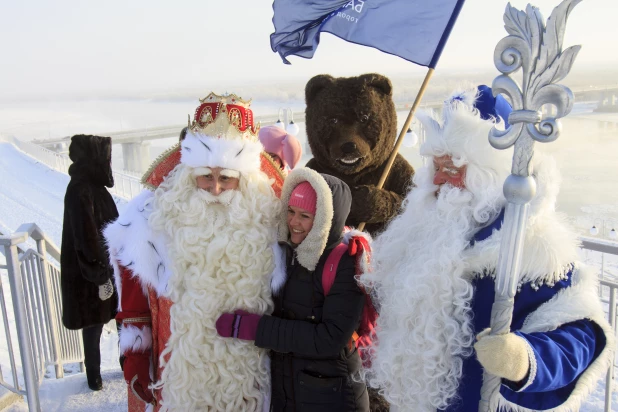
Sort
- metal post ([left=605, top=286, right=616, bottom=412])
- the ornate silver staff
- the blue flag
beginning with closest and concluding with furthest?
the ornate silver staff < metal post ([left=605, top=286, right=616, bottom=412]) < the blue flag

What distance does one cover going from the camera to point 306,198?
189 cm

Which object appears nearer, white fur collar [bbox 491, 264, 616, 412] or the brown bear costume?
white fur collar [bbox 491, 264, 616, 412]

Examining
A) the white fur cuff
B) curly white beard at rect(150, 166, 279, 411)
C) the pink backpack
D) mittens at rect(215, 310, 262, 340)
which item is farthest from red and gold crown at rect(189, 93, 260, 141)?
the white fur cuff

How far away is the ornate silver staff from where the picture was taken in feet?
3.69

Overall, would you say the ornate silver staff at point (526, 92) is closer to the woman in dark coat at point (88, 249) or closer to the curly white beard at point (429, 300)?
the curly white beard at point (429, 300)

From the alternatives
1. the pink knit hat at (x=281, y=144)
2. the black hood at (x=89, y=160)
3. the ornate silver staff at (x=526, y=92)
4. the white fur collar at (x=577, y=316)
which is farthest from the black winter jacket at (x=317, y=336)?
the black hood at (x=89, y=160)

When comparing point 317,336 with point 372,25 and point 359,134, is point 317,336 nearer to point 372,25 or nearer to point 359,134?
point 359,134

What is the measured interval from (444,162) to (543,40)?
2.03 feet

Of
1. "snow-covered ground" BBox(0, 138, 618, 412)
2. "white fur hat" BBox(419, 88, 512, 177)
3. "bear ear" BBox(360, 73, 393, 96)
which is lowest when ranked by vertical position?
"snow-covered ground" BBox(0, 138, 618, 412)

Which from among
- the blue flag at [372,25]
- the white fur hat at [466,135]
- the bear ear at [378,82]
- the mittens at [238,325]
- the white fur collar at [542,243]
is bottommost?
the mittens at [238,325]

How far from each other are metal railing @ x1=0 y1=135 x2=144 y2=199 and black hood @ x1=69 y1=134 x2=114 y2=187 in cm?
180

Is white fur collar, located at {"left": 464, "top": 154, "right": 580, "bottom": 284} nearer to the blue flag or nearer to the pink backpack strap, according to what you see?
the pink backpack strap

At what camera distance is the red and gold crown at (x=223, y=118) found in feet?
6.88

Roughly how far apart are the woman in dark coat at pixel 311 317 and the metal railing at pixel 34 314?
161cm
